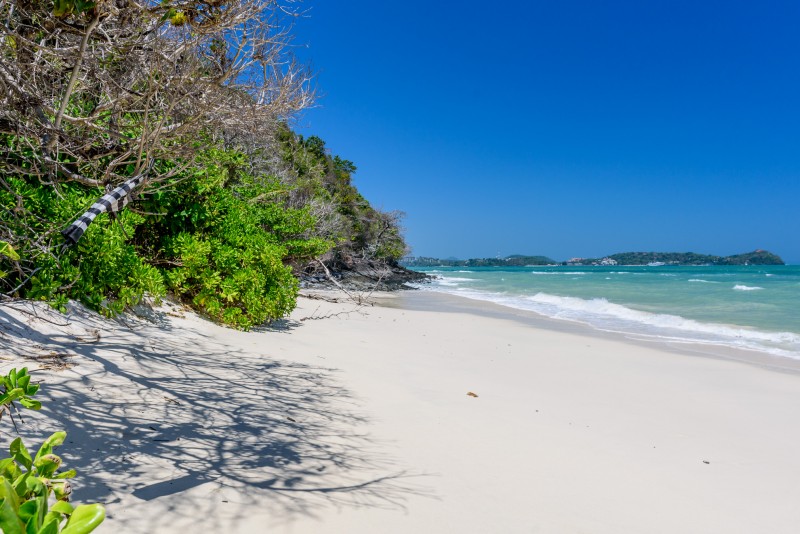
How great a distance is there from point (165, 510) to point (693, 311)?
19206 millimetres

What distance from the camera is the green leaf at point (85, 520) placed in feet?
2.04

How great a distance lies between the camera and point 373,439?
11.2 feet

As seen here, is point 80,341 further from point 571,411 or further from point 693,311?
point 693,311

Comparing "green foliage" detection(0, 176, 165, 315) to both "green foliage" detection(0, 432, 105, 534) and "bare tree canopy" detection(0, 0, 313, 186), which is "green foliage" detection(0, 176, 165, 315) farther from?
"green foliage" detection(0, 432, 105, 534)

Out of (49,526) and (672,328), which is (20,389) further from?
(672,328)

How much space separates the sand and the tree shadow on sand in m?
0.01

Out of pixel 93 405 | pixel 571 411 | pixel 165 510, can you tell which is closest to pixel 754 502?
pixel 571 411

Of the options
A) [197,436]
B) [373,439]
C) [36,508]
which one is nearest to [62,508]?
[36,508]

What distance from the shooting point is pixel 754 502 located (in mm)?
3141

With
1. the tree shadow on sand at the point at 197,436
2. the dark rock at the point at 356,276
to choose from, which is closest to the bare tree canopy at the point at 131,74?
the tree shadow on sand at the point at 197,436

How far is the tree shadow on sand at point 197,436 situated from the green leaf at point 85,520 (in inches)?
65.6

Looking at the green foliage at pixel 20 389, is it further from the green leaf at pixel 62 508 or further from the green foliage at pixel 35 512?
the green leaf at pixel 62 508

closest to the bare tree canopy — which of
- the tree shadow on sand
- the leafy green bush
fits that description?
the tree shadow on sand

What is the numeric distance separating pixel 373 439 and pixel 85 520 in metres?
2.93
